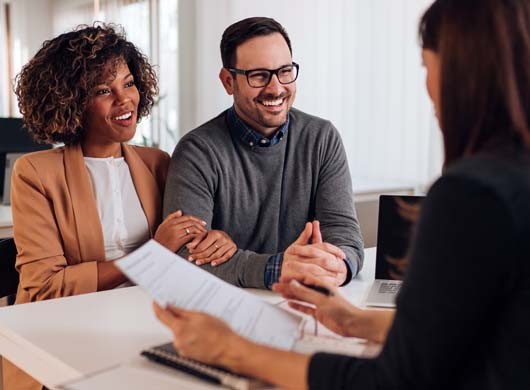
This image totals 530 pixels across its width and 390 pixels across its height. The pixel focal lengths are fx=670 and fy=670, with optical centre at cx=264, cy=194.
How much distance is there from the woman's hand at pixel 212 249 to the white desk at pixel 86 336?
0.13 meters

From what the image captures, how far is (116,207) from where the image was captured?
5.75 ft

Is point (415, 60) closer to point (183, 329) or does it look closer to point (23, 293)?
point (23, 293)

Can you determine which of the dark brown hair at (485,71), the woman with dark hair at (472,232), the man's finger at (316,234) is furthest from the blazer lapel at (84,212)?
the dark brown hair at (485,71)

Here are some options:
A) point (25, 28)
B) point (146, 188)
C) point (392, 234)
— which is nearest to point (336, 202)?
point (392, 234)

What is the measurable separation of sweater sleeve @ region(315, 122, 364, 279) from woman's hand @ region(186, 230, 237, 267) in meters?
0.30

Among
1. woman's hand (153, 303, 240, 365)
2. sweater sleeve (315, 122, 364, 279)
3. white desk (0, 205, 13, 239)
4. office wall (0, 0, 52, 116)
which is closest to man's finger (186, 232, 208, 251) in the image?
sweater sleeve (315, 122, 364, 279)

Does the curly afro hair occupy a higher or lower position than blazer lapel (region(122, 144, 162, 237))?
higher

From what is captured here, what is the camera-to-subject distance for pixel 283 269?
1.47 metres

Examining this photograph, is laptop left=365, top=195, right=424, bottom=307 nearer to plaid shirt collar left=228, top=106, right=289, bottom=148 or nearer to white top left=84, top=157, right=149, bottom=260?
plaid shirt collar left=228, top=106, right=289, bottom=148

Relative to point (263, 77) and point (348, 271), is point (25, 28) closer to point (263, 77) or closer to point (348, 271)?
point (263, 77)

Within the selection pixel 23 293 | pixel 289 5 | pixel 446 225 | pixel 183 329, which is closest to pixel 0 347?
pixel 23 293

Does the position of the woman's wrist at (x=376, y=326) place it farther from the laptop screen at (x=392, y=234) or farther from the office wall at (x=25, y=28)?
the office wall at (x=25, y=28)

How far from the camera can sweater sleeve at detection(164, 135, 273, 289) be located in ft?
5.25

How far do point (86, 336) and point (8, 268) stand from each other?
62 centimetres
